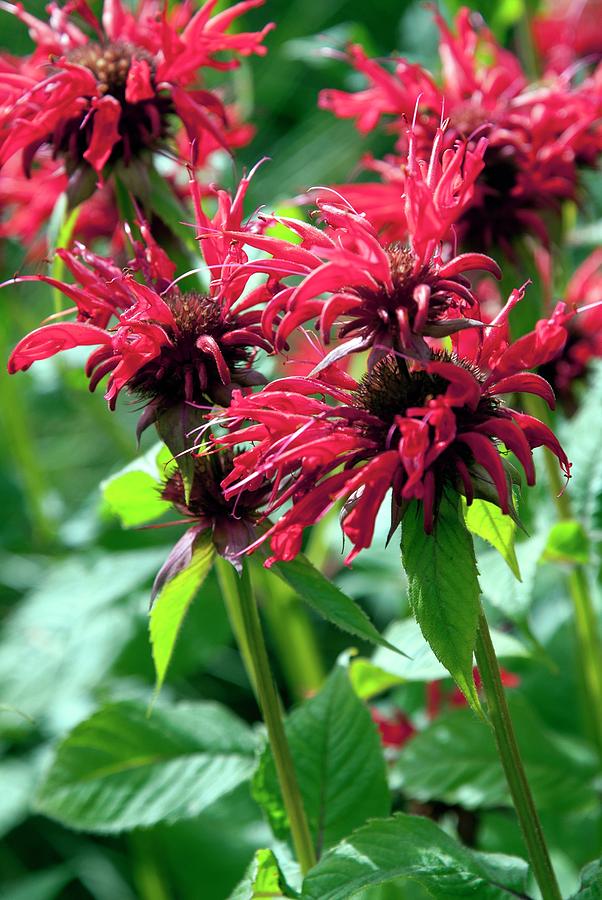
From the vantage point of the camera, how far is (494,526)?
27.2 inches

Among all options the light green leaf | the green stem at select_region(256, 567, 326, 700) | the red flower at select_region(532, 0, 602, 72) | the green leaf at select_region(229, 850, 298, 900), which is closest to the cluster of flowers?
the light green leaf

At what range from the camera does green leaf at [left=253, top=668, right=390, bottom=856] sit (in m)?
0.86

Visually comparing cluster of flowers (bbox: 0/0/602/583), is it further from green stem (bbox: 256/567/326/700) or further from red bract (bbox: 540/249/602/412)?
green stem (bbox: 256/567/326/700)

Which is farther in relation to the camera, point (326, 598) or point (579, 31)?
point (579, 31)

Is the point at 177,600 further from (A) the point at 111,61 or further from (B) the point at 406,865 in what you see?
(A) the point at 111,61

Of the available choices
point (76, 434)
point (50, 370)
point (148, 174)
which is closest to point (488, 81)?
point (148, 174)

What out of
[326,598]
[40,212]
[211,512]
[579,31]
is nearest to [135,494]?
[211,512]

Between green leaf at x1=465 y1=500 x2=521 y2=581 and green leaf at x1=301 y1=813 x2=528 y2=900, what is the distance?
181 mm

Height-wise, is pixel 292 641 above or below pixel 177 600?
below

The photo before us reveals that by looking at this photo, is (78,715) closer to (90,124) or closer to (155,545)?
(155,545)

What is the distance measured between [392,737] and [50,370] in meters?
0.83

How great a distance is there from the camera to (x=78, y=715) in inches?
62.6

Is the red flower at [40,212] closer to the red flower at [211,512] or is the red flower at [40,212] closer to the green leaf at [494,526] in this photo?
the red flower at [211,512]

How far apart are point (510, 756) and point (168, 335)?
13.6 inches
